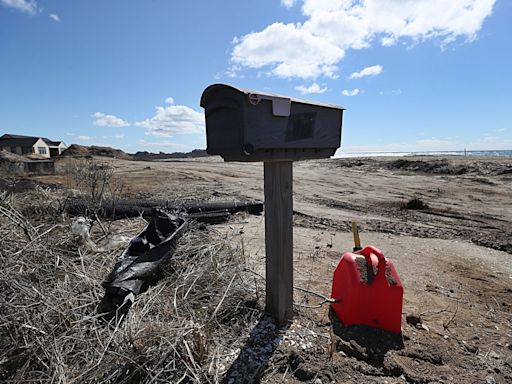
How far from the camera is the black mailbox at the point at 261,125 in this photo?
185cm

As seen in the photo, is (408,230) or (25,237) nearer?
(25,237)

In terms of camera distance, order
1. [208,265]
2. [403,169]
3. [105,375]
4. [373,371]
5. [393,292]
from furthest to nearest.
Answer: [403,169] → [208,265] → [393,292] → [373,371] → [105,375]

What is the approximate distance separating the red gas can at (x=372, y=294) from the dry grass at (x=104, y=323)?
718 millimetres

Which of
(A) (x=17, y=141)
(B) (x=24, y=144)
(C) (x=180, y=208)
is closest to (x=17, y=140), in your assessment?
(A) (x=17, y=141)

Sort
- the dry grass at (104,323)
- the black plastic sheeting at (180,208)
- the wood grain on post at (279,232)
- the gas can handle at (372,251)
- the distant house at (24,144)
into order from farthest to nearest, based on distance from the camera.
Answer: the distant house at (24,144), the black plastic sheeting at (180,208), the gas can handle at (372,251), the wood grain on post at (279,232), the dry grass at (104,323)

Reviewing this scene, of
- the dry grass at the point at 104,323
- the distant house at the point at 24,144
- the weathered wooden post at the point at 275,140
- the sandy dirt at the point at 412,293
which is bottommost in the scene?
the sandy dirt at the point at 412,293

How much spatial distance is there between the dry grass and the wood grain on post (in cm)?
27

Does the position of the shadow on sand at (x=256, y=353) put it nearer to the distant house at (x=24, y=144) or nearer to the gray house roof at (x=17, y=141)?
the distant house at (x=24, y=144)

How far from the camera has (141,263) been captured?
261 cm

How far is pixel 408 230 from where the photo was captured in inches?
232

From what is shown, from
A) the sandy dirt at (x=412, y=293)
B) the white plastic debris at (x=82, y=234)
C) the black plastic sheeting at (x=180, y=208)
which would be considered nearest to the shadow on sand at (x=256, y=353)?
the sandy dirt at (x=412, y=293)

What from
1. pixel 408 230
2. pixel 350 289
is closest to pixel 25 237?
pixel 350 289

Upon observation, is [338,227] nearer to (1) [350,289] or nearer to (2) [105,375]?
(1) [350,289]

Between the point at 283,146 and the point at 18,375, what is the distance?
202 cm
